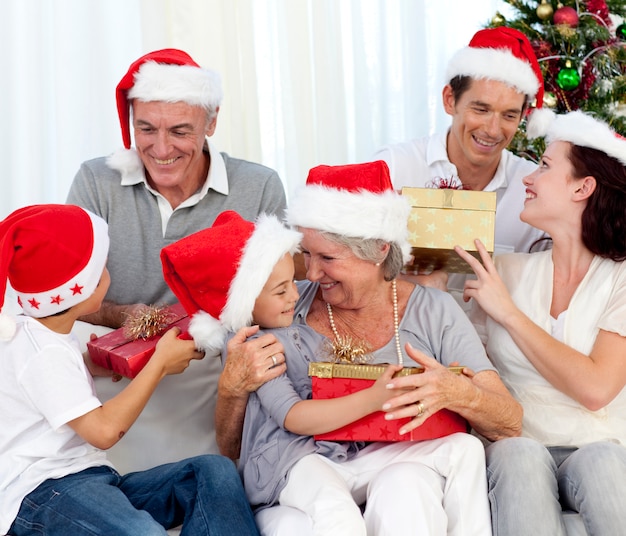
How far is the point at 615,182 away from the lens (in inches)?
91.7

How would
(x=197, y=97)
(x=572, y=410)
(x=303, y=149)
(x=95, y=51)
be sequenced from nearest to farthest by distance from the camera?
(x=572, y=410)
(x=197, y=97)
(x=95, y=51)
(x=303, y=149)

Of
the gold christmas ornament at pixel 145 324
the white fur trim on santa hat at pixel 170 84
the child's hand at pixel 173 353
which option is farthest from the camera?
the white fur trim on santa hat at pixel 170 84

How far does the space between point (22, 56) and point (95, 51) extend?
31 cm

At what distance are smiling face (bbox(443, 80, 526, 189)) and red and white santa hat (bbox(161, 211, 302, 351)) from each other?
1.00 meters

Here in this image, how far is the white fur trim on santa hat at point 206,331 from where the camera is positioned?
7.12ft

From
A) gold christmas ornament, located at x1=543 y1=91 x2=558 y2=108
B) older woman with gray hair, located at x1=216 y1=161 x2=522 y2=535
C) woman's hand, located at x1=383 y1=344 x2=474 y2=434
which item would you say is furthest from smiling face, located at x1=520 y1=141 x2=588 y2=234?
gold christmas ornament, located at x1=543 y1=91 x2=558 y2=108

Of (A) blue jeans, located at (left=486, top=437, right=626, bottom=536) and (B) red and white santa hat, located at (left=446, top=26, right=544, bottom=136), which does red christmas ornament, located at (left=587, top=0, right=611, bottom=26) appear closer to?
(B) red and white santa hat, located at (left=446, top=26, right=544, bottom=136)

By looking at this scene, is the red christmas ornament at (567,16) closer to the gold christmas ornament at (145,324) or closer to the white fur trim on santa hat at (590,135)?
the white fur trim on santa hat at (590,135)

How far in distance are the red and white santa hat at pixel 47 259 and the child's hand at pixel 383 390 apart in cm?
73

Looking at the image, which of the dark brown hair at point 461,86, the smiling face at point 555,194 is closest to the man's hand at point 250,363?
the smiling face at point 555,194

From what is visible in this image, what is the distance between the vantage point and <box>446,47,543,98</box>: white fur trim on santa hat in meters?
2.86

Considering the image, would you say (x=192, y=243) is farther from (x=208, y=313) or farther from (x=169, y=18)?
(x=169, y=18)

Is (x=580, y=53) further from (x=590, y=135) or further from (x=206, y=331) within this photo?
(x=206, y=331)

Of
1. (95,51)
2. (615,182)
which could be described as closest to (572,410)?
(615,182)
